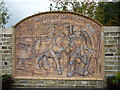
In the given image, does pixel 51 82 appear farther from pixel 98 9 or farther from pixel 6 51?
pixel 98 9

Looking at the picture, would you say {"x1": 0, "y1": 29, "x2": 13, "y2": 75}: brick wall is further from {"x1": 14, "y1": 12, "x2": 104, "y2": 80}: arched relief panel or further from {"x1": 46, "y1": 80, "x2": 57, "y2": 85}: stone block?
{"x1": 46, "y1": 80, "x2": 57, "y2": 85}: stone block

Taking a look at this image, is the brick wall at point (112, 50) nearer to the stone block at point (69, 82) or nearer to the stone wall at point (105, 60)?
the stone wall at point (105, 60)

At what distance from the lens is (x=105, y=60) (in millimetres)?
5555

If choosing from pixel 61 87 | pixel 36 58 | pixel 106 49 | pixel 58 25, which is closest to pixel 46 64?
pixel 36 58

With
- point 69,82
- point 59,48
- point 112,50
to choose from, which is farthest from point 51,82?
point 112,50

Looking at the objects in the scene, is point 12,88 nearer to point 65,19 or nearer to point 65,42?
point 65,42

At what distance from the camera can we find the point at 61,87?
5508 millimetres

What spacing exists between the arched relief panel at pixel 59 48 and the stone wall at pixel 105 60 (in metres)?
0.15

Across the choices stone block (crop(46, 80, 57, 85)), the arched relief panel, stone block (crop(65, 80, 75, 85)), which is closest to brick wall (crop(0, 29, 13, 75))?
the arched relief panel

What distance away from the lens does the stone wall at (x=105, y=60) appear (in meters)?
5.52

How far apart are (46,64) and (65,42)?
898mm

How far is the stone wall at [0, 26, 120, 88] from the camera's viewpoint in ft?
18.1

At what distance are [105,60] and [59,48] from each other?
4.80 feet

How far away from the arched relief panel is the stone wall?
15 centimetres
